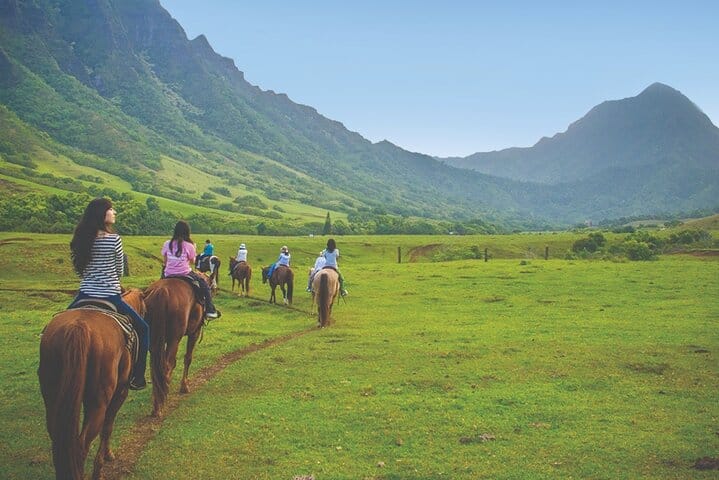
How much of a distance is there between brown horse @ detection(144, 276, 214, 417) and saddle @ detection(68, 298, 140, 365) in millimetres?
2495

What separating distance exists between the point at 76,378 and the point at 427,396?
8.22 meters

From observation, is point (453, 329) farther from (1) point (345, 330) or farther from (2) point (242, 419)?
(2) point (242, 419)

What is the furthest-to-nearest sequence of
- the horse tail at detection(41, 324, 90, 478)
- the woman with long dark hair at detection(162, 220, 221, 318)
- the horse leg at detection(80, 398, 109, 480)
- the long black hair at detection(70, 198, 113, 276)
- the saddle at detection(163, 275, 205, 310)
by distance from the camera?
1. the saddle at detection(163, 275, 205, 310)
2. the woman with long dark hair at detection(162, 220, 221, 318)
3. the long black hair at detection(70, 198, 113, 276)
4. the horse leg at detection(80, 398, 109, 480)
5. the horse tail at detection(41, 324, 90, 478)

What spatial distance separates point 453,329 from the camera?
22.9 meters

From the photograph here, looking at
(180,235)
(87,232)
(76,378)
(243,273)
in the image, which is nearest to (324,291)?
(180,235)

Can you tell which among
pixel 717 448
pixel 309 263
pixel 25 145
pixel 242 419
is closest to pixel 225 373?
pixel 242 419

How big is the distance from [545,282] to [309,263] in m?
39.2

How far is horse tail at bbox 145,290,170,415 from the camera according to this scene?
12.3m

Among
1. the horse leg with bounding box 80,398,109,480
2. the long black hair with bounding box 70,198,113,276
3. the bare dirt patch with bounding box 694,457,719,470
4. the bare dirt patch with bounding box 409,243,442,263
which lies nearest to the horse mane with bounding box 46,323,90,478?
the horse leg with bounding box 80,398,109,480

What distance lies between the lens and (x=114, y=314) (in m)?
9.38

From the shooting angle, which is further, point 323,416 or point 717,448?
point 323,416

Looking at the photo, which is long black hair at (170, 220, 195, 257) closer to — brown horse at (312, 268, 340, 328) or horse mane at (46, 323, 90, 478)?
horse mane at (46, 323, 90, 478)

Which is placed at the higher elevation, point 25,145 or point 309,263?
point 25,145

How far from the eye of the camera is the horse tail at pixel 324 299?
76.9 ft
